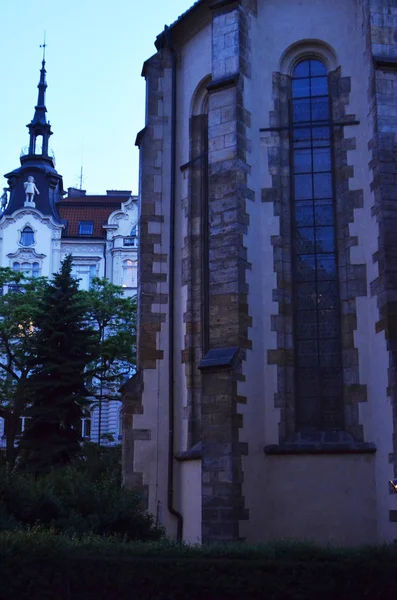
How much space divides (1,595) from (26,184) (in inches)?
1699

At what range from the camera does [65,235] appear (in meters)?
49.5

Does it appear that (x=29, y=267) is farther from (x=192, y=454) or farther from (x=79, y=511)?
(x=79, y=511)

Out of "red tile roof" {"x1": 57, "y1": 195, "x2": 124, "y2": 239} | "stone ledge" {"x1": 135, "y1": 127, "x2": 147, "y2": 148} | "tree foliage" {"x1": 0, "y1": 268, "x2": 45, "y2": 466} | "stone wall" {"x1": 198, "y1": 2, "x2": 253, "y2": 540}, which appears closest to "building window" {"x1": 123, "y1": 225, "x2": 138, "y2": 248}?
"red tile roof" {"x1": 57, "y1": 195, "x2": 124, "y2": 239}

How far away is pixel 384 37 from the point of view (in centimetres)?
1505

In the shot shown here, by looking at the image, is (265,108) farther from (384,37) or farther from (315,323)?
(315,323)

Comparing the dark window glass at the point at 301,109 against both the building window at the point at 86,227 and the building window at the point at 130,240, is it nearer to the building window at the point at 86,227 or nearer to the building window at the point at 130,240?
the building window at the point at 130,240

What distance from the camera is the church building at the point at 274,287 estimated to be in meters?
13.9

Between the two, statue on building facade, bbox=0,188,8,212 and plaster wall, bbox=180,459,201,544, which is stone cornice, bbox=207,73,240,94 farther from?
statue on building facade, bbox=0,188,8,212

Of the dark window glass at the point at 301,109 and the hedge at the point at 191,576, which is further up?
the dark window glass at the point at 301,109

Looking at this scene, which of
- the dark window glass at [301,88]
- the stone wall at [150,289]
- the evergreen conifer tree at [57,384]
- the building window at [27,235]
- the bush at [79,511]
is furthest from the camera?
the building window at [27,235]

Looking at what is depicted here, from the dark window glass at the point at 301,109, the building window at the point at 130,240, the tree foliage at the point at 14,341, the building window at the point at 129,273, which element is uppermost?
the building window at the point at 130,240

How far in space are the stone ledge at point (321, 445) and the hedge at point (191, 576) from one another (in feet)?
14.7

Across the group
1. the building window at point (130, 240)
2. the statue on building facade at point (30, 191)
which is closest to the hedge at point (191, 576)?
the building window at point (130, 240)

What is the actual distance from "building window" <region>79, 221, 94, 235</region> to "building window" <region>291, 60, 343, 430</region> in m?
34.7
